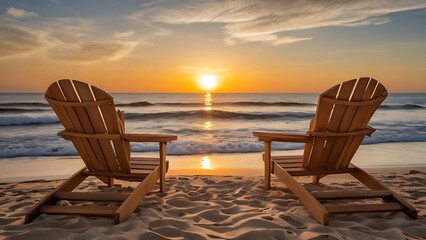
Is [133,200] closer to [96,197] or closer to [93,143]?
[96,197]

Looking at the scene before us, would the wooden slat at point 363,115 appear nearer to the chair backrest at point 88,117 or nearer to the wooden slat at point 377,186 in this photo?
the wooden slat at point 377,186

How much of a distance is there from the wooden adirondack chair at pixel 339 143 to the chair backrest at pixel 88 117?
170 centimetres

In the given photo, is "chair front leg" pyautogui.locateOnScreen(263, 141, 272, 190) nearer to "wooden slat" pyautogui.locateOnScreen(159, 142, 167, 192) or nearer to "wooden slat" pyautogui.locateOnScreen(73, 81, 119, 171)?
"wooden slat" pyautogui.locateOnScreen(159, 142, 167, 192)

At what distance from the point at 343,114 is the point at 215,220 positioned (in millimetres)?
1546

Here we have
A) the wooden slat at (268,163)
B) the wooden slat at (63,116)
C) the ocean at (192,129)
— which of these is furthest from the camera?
the ocean at (192,129)

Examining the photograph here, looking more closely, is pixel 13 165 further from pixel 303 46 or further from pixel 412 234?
pixel 303 46

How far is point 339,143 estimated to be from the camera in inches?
135

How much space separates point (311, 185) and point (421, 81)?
89.3 ft

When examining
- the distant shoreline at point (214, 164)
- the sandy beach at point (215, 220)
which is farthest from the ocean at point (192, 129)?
the sandy beach at point (215, 220)

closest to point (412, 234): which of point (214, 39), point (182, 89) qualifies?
point (214, 39)

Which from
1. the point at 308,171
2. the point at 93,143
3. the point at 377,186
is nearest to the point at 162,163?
the point at 93,143

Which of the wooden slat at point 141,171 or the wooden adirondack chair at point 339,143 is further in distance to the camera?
the wooden slat at point 141,171

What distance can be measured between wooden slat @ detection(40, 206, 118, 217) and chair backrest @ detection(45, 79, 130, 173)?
0.63 meters

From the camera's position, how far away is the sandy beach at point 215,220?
2.58 metres
